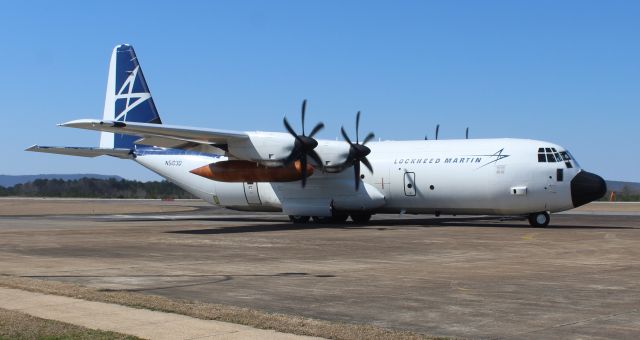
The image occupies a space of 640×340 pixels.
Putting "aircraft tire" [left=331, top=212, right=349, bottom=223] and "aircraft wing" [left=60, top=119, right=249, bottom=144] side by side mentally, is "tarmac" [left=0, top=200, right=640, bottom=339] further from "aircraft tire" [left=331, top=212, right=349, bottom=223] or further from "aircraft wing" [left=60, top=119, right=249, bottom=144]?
"aircraft tire" [left=331, top=212, right=349, bottom=223]

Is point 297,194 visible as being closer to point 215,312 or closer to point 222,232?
point 222,232

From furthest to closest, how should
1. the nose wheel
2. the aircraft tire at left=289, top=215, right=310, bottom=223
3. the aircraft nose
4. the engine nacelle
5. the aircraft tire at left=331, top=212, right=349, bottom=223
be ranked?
the aircraft tire at left=289, top=215, right=310, bottom=223, the aircraft tire at left=331, top=212, right=349, bottom=223, the engine nacelle, the nose wheel, the aircraft nose

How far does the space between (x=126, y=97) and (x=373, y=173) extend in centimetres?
1529

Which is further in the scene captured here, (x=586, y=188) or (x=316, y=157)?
(x=316, y=157)

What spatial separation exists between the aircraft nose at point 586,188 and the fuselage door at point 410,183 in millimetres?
6850

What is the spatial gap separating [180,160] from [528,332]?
3131 centimetres

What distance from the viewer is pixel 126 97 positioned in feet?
128

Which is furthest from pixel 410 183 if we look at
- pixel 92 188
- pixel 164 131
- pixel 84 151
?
pixel 92 188

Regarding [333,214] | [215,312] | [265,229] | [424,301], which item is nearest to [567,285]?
[424,301]

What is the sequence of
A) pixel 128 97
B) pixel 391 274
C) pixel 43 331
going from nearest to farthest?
pixel 43 331 → pixel 391 274 → pixel 128 97

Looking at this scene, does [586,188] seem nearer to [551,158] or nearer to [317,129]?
[551,158]

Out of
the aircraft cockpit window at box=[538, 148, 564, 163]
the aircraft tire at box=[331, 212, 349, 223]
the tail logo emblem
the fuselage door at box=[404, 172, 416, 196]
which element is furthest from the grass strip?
the tail logo emblem

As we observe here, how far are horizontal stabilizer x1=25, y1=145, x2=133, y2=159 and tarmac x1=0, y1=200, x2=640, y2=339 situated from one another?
10.5m

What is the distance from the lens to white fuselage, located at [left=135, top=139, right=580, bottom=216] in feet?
95.7
